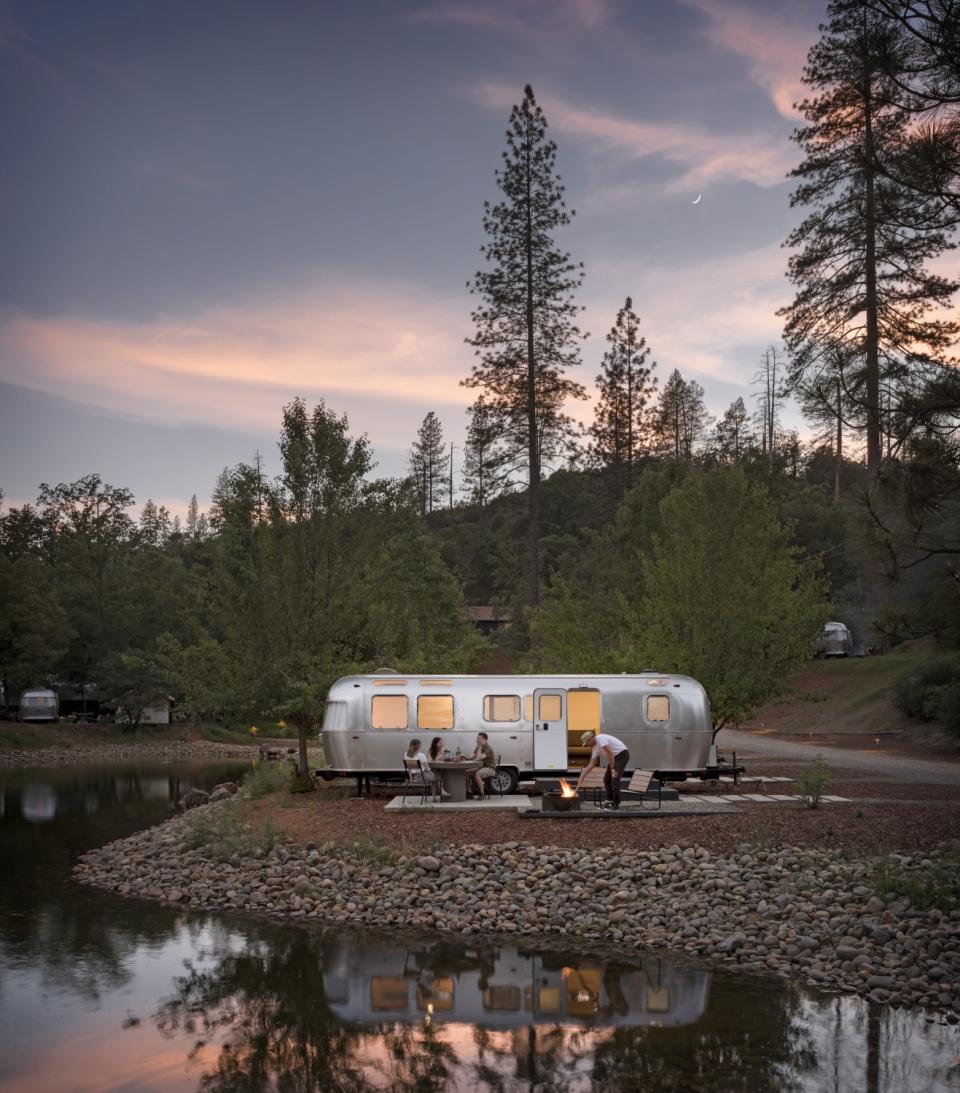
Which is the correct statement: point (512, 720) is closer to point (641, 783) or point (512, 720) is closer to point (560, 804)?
point (560, 804)

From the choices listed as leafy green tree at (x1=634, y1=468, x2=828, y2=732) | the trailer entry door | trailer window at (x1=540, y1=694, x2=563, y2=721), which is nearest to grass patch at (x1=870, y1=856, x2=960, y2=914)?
the trailer entry door

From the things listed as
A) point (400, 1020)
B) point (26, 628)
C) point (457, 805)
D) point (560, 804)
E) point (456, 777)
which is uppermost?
point (26, 628)

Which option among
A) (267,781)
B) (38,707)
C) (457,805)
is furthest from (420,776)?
(38,707)

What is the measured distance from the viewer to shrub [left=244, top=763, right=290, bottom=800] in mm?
23500

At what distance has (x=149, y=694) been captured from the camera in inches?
2137

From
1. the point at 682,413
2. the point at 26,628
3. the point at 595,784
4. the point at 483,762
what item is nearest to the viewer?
the point at 595,784

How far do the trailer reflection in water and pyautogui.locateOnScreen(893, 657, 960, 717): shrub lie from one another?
20.6 meters

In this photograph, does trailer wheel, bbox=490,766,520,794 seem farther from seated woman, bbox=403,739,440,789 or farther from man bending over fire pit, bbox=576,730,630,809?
man bending over fire pit, bbox=576,730,630,809

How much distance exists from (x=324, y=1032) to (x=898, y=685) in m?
29.8

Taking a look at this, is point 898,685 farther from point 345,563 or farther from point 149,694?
point 149,694

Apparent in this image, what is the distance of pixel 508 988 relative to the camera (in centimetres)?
1181

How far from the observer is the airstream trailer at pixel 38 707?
54.9 meters

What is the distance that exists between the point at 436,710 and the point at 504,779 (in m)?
1.88

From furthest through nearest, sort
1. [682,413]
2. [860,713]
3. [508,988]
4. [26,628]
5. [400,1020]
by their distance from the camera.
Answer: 1. [682,413]
2. [26,628]
3. [860,713]
4. [508,988]
5. [400,1020]
